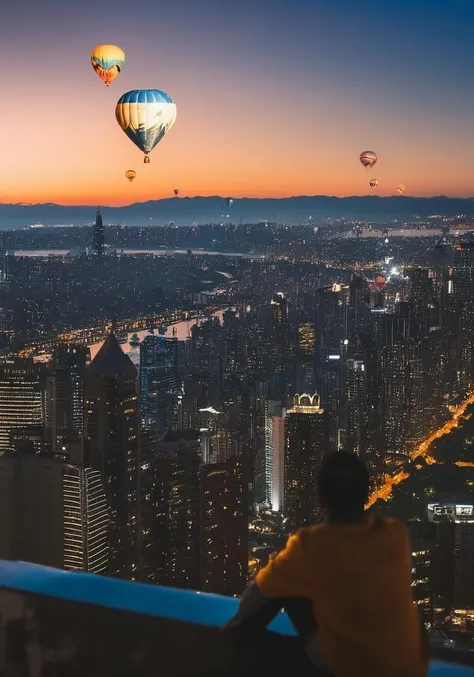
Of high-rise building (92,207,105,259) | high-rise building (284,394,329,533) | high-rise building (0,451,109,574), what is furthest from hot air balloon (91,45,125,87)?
high-rise building (284,394,329,533)

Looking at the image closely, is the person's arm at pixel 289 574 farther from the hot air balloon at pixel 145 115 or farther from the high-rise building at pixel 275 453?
the high-rise building at pixel 275 453

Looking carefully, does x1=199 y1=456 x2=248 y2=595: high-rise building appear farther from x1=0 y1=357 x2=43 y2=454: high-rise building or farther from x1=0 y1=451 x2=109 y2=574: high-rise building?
x1=0 y1=357 x2=43 y2=454: high-rise building

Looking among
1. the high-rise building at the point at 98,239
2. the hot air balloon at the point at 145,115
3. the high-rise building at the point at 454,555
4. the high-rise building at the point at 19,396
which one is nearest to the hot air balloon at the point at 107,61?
the hot air balloon at the point at 145,115

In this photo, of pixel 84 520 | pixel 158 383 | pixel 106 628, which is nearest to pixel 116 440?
pixel 84 520

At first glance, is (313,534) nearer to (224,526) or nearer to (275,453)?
(224,526)

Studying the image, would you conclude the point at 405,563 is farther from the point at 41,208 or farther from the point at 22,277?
the point at 41,208

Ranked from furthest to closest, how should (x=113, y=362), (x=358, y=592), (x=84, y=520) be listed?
(x=113, y=362)
(x=84, y=520)
(x=358, y=592)
